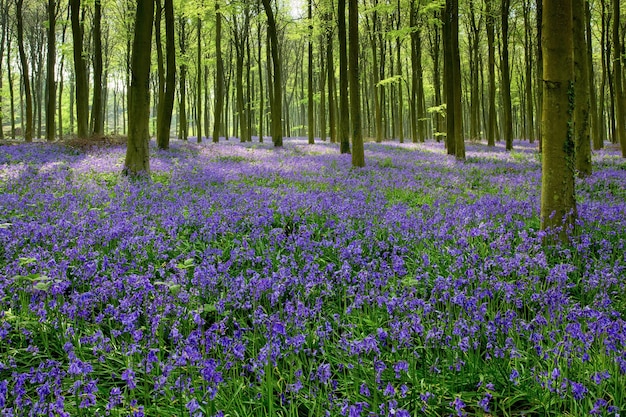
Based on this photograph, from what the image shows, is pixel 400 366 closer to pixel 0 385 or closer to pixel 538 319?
pixel 538 319

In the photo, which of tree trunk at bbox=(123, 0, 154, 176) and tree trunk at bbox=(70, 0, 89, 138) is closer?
tree trunk at bbox=(123, 0, 154, 176)

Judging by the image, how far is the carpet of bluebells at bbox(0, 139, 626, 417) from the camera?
9.35 ft

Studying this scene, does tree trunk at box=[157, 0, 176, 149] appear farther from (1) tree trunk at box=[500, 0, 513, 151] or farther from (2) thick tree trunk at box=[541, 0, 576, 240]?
(1) tree trunk at box=[500, 0, 513, 151]

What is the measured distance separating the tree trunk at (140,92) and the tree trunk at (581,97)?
11146mm

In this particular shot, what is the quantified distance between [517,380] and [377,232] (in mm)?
3585

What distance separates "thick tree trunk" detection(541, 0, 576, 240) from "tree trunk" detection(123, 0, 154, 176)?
9764mm

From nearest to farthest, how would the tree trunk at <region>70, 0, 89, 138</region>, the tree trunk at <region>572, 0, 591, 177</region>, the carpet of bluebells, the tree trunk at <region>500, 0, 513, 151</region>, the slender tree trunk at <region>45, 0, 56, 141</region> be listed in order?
the carpet of bluebells → the tree trunk at <region>572, 0, 591, 177</region> → the tree trunk at <region>70, 0, 89, 138</region> → the tree trunk at <region>500, 0, 513, 151</region> → the slender tree trunk at <region>45, 0, 56, 141</region>

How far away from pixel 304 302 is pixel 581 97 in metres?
9.86

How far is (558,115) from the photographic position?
547 cm

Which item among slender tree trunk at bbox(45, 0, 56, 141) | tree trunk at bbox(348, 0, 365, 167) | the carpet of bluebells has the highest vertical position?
slender tree trunk at bbox(45, 0, 56, 141)

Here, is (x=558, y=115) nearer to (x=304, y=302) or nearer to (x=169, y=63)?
(x=304, y=302)

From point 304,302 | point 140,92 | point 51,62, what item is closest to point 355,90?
point 140,92

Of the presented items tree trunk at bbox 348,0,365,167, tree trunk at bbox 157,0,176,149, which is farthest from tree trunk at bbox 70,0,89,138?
tree trunk at bbox 348,0,365,167

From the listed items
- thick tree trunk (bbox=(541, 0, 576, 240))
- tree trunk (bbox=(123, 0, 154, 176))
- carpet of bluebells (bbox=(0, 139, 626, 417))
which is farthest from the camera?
tree trunk (bbox=(123, 0, 154, 176))
